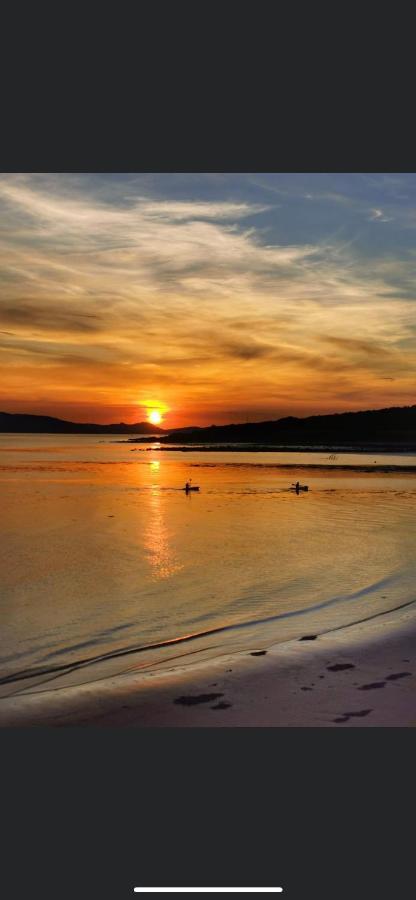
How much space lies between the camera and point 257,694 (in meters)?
5.93

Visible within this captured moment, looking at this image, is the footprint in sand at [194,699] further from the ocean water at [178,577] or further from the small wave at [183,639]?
the small wave at [183,639]

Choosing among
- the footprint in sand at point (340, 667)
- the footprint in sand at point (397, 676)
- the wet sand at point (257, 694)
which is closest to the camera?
the wet sand at point (257, 694)

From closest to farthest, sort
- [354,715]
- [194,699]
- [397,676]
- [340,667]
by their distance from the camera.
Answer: [354,715]
[194,699]
[397,676]
[340,667]

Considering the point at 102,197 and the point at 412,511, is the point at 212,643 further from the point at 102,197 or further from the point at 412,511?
the point at 412,511

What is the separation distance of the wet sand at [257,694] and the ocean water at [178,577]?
0.44 meters

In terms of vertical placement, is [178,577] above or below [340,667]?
below

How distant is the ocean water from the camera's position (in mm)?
7797

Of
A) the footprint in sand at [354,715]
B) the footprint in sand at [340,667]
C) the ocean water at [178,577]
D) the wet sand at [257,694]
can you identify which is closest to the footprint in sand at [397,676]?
the wet sand at [257,694]

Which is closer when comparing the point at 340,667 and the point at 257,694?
the point at 257,694

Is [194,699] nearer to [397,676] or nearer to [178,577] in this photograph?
[397,676]

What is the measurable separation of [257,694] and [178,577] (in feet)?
19.2

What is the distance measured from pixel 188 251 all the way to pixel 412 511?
12308 millimetres

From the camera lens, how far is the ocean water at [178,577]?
7797 millimetres

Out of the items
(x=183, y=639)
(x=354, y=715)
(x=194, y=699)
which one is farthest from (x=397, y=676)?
(x=183, y=639)
